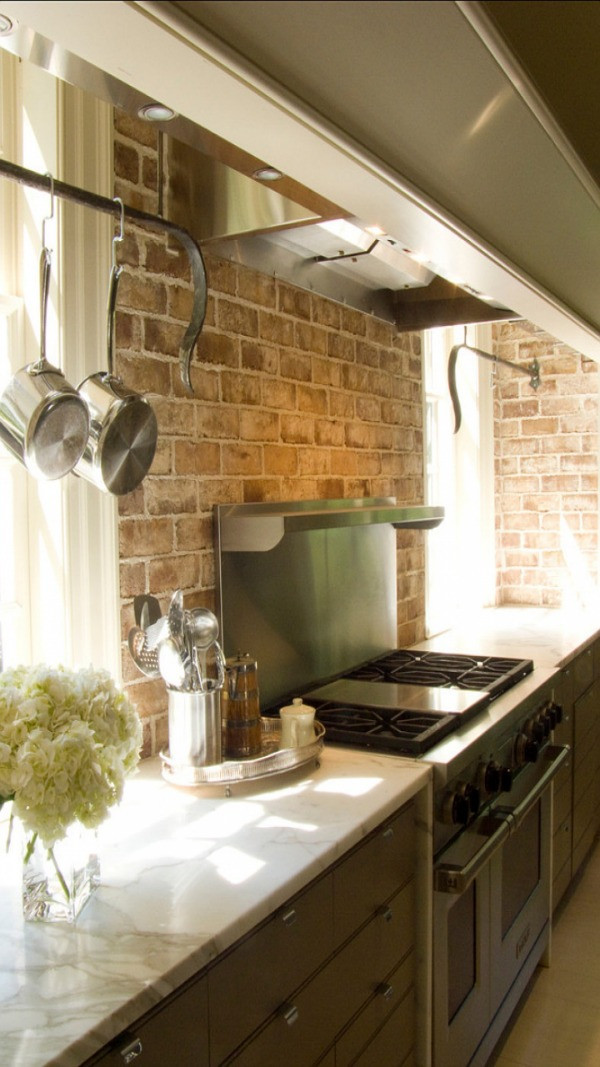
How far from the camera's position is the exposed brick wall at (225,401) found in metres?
2.06

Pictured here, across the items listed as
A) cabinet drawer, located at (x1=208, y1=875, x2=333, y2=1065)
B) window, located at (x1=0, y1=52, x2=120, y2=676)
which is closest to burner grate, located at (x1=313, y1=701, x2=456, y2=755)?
cabinet drawer, located at (x1=208, y1=875, x2=333, y2=1065)

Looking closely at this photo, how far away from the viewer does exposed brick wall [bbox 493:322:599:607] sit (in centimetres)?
453

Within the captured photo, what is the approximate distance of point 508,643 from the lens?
354 cm

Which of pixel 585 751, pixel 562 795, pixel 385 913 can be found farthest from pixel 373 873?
pixel 585 751

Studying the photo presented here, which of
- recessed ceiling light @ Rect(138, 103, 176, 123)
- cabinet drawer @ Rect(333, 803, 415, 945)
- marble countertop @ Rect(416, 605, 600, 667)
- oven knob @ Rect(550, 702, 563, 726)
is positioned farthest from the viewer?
marble countertop @ Rect(416, 605, 600, 667)

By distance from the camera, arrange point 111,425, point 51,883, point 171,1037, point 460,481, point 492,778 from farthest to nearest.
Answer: point 460,481, point 492,778, point 111,425, point 51,883, point 171,1037

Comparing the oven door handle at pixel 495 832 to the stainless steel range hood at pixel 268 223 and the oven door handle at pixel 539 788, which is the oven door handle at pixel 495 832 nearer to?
the oven door handle at pixel 539 788

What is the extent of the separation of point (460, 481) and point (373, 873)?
302 centimetres

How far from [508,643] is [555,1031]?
1.39 m

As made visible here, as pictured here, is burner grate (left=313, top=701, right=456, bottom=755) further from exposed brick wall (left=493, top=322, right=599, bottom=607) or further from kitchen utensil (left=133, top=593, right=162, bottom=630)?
exposed brick wall (left=493, top=322, right=599, bottom=607)

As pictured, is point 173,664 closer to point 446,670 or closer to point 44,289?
point 44,289

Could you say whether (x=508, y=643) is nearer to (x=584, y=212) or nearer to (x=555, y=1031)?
(x=555, y=1031)

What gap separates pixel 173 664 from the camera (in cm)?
184

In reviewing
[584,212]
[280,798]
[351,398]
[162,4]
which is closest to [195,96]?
[162,4]
